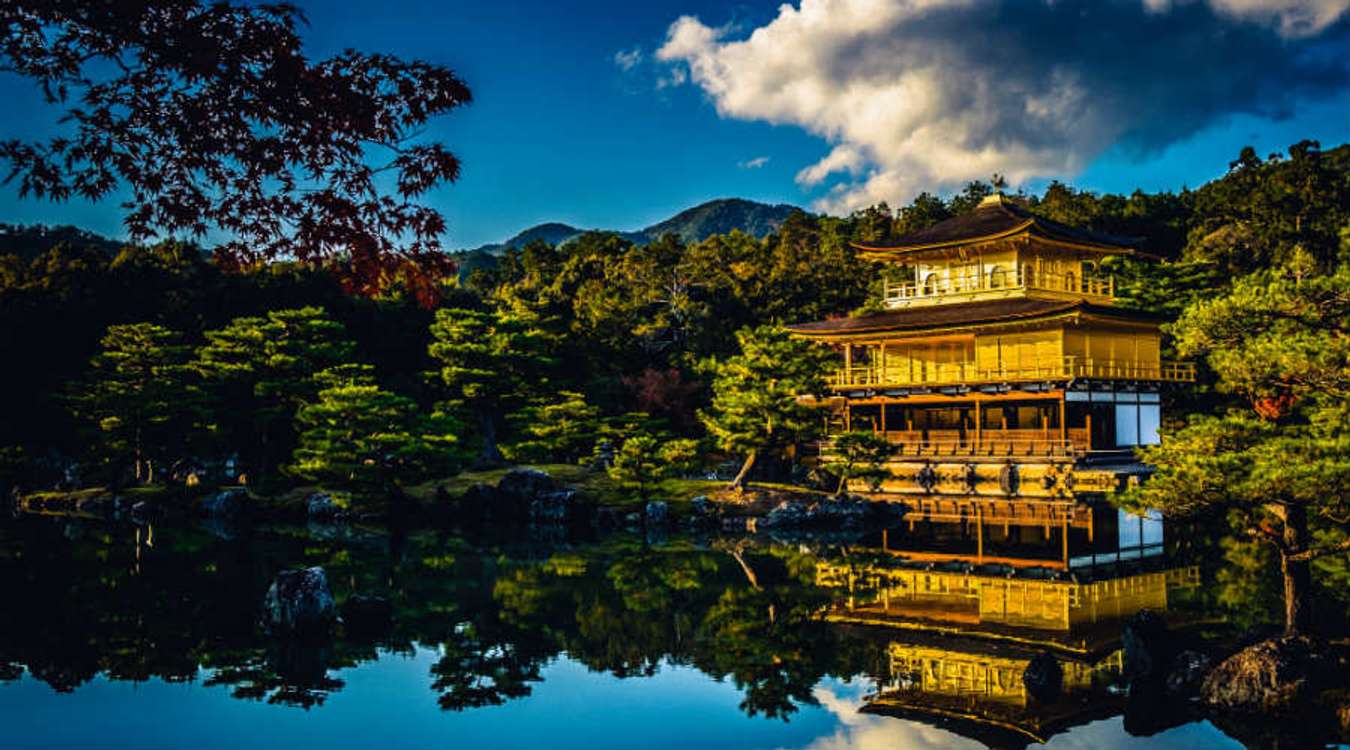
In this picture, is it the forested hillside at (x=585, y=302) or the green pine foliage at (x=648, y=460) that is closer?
the green pine foliage at (x=648, y=460)

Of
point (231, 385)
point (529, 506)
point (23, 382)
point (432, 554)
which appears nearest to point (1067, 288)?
point (529, 506)

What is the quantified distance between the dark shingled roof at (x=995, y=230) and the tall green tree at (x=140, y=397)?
79.1 ft

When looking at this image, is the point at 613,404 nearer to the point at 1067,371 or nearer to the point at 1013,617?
the point at 1067,371

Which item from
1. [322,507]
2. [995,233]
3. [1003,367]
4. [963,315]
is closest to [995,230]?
[995,233]

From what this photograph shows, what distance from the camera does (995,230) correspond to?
33.1 meters

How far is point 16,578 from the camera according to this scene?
53.3ft

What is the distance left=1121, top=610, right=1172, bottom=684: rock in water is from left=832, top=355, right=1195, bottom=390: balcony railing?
836 inches

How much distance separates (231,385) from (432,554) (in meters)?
16.5

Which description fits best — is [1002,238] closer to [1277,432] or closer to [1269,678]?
[1277,432]

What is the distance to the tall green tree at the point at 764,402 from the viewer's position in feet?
84.8

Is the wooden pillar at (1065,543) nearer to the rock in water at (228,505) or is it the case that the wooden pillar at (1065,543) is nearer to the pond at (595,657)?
the pond at (595,657)

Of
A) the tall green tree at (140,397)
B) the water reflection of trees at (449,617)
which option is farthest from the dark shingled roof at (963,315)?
the tall green tree at (140,397)

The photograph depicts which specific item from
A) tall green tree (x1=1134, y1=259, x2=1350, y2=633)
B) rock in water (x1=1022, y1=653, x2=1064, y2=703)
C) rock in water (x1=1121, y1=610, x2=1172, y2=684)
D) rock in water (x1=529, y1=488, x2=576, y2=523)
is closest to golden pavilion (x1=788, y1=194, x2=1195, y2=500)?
rock in water (x1=529, y1=488, x2=576, y2=523)

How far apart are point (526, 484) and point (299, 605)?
14.6 metres
